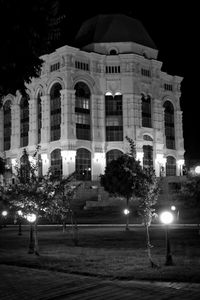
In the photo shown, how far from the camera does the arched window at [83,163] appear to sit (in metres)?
95.1

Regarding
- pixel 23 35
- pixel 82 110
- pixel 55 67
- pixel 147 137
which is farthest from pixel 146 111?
pixel 23 35

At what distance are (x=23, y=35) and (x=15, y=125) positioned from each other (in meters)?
99.0

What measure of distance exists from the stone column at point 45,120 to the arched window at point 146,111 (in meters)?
20.7

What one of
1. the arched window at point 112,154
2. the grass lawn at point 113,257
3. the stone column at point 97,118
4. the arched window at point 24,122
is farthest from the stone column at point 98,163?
the grass lawn at point 113,257

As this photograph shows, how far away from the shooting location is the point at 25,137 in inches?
4126

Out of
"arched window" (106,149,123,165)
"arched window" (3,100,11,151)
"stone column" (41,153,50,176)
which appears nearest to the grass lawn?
"stone column" (41,153,50,176)

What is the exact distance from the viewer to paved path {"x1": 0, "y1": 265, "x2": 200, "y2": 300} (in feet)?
50.3

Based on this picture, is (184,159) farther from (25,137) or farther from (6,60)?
(6,60)

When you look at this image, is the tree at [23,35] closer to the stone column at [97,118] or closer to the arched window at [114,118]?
the stone column at [97,118]

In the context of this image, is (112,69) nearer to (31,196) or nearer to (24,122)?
(24,122)

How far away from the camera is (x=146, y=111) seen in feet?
335

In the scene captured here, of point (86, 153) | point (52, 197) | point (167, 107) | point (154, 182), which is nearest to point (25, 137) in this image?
point (86, 153)

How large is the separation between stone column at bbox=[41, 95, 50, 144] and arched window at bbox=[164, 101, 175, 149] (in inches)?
1142

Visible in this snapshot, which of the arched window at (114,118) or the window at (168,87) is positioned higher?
the window at (168,87)
